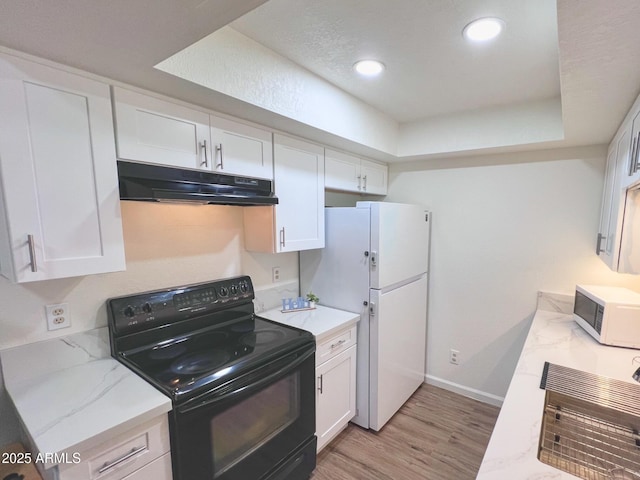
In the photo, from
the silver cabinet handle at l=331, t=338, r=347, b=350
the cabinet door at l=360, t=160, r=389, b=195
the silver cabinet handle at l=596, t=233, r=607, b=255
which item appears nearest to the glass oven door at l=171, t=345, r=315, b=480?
the silver cabinet handle at l=331, t=338, r=347, b=350

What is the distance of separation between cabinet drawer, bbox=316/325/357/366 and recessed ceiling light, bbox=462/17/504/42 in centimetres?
176

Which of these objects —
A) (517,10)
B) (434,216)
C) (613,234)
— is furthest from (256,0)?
(434,216)

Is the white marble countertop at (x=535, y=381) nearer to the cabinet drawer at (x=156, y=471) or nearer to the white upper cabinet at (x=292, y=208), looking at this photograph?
the cabinet drawer at (x=156, y=471)

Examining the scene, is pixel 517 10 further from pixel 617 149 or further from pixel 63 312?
pixel 63 312

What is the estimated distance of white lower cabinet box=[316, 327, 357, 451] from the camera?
1931 millimetres

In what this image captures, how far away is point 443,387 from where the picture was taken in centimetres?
290

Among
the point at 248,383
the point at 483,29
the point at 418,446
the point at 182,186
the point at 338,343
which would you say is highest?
the point at 483,29

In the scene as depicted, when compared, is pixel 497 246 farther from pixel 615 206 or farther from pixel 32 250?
pixel 32 250

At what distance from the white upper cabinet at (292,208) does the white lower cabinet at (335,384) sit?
0.68 m

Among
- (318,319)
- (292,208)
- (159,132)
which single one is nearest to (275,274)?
(318,319)

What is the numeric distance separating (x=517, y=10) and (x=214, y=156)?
4.73 feet

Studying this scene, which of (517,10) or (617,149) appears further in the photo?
(617,149)

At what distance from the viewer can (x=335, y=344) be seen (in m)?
2.03

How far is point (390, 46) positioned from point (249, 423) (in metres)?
1.92
